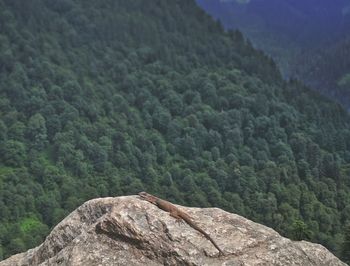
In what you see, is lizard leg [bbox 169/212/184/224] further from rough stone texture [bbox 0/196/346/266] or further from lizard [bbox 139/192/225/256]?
rough stone texture [bbox 0/196/346/266]

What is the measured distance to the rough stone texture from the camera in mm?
19844

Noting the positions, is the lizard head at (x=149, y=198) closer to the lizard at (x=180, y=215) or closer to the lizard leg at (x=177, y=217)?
the lizard at (x=180, y=215)

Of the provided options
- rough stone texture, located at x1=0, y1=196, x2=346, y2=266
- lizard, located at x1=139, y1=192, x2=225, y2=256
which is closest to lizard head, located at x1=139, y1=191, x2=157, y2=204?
lizard, located at x1=139, y1=192, x2=225, y2=256

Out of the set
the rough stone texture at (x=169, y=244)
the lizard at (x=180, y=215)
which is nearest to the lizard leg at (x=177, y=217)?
the lizard at (x=180, y=215)

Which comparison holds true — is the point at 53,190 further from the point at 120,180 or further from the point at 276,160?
the point at 276,160

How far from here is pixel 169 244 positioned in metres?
20.1

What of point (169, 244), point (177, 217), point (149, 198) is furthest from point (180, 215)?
point (149, 198)

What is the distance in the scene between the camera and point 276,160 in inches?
7623

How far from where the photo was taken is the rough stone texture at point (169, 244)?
65.1ft

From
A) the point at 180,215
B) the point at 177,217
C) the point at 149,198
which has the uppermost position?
the point at 180,215

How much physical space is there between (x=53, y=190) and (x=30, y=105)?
1920 inches

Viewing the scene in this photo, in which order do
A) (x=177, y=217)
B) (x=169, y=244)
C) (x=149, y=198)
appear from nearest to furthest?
(x=169, y=244) < (x=177, y=217) < (x=149, y=198)

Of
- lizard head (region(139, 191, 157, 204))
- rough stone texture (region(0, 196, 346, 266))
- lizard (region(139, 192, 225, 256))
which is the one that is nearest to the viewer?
rough stone texture (region(0, 196, 346, 266))

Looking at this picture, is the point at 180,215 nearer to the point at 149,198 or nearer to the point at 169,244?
the point at 169,244
